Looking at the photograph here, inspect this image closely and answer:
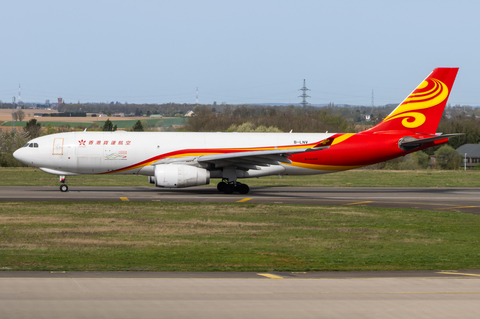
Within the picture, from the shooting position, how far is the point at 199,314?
10.3 meters

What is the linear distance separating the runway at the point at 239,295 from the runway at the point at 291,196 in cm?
1751

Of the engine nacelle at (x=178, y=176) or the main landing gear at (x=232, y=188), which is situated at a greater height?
the engine nacelle at (x=178, y=176)

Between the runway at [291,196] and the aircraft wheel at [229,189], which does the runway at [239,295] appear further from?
the aircraft wheel at [229,189]

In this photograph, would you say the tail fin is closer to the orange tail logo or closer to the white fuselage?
the orange tail logo

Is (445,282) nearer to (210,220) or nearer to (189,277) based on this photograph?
(189,277)

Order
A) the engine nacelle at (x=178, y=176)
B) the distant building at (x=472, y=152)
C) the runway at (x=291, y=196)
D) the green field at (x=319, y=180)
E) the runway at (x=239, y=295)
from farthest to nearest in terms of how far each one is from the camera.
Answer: the distant building at (x=472, y=152)
the green field at (x=319, y=180)
the engine nacelle at (x=178, y=176)
the runway at (x=291, y=196)
the runway at (x=239, y=295)

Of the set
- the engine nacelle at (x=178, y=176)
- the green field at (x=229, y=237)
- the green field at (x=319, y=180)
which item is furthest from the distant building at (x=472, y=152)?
the green field at (x=229, y=237)

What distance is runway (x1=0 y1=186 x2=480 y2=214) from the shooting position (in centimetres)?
3178

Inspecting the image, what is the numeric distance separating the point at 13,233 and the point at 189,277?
9.65m

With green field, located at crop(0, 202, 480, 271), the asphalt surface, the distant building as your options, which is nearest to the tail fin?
green field, located at crop(0, 202, 480, 271)

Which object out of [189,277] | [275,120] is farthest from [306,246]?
[275,120]

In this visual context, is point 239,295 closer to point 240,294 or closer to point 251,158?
point 240,294

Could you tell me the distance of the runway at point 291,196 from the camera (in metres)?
31.8

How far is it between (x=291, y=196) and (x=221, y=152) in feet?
17.9
